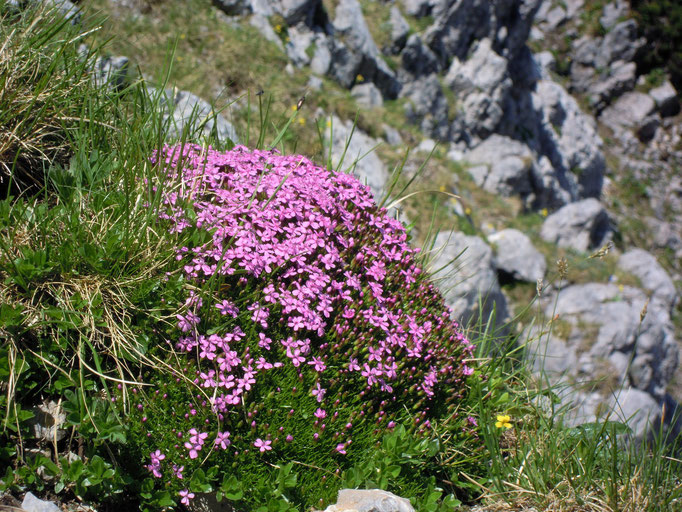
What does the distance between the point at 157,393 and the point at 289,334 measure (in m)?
0.82

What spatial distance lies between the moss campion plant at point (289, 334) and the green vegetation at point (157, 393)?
18mm

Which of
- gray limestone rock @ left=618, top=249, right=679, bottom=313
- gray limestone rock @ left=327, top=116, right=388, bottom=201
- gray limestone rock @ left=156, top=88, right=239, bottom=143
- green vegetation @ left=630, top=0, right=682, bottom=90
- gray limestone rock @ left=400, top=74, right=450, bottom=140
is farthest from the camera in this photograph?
green vegetation @ left=630, top=0, right=682, bottom=90

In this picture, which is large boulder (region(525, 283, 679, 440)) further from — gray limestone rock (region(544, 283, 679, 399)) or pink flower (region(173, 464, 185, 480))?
pink flower (region(173, 464, 185, 480))

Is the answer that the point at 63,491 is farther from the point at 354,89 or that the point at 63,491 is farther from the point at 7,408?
the point at 354,89

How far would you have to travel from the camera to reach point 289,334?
3.22m

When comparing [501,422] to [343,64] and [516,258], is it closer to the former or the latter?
[516,258]

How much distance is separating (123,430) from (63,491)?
0.43 metres

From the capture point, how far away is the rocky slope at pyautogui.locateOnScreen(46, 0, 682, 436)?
1184 cm

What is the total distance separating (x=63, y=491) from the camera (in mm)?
2643

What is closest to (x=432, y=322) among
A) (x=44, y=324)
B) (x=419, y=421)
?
(x=419, y=421)

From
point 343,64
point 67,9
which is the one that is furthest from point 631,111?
point 67,9

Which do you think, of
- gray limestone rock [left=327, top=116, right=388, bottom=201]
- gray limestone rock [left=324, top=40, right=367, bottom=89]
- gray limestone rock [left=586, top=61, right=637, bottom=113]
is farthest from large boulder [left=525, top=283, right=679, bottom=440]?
gray limestone rock [left=586, top=61, right=637, bottom=113]

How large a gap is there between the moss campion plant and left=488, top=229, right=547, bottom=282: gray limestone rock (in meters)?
11.4

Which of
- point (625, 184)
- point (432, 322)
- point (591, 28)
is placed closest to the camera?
point (432, 322)
